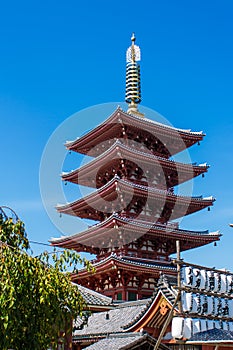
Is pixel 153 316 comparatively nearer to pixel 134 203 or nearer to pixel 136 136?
pixel 134 203

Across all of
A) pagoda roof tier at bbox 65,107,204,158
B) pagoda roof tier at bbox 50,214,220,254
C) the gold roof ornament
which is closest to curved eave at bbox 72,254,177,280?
pagoda roof tier at bbox 50,214,220,254

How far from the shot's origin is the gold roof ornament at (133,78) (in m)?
34.6

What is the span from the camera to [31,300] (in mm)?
8125

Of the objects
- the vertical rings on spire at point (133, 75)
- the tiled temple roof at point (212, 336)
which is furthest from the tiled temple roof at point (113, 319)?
the vertical rings on spire at point (133, 75)

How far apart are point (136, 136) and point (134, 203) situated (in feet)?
14.1

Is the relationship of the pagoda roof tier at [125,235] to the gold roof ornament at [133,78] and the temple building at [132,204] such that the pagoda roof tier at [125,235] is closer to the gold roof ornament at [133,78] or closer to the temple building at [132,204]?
the temple building at [132,204]

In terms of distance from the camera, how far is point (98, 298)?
17625mm

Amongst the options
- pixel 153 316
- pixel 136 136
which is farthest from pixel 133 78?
pixel 153 316

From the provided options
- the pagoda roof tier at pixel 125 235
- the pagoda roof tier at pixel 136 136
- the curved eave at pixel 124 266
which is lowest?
the curved eave at pixel 124 266

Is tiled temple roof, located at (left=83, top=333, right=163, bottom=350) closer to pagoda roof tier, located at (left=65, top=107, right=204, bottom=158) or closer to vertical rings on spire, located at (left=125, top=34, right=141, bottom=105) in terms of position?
pagoda roof tier, located at (left=65, top=107, right=204, bottom=158)

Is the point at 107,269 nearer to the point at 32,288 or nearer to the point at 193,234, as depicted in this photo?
the point at 193,234

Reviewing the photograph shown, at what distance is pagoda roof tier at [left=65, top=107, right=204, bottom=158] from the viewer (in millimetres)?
30094

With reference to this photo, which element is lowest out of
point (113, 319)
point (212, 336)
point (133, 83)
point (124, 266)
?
point (212, 336)

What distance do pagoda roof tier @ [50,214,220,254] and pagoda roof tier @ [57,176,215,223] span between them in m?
1.28
